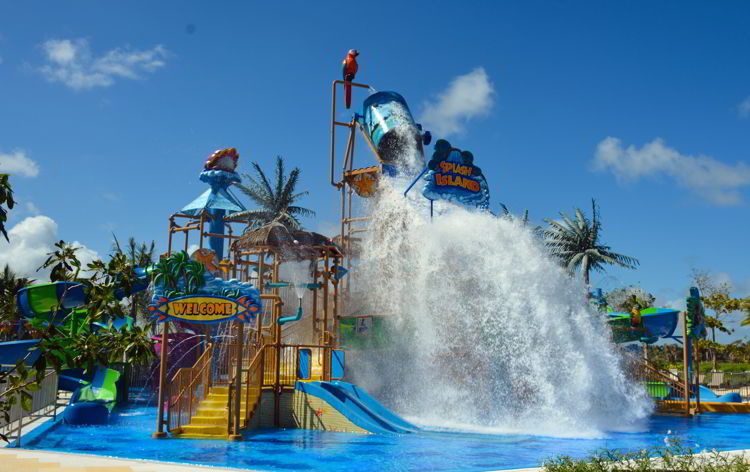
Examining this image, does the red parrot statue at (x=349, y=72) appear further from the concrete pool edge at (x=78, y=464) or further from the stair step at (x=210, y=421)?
the concrete pool edge at (x=78, y=464)

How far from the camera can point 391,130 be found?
2620 centimetres

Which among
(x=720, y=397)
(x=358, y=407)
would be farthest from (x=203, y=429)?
(x=720, y=397)

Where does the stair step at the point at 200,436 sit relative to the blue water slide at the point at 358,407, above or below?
below

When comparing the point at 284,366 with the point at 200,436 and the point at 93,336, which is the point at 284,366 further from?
the point at 93,336

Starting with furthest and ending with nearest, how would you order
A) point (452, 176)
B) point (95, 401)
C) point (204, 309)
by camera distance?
1. point (452, 176)
2. point (95, 401)
3. point (204, 309)

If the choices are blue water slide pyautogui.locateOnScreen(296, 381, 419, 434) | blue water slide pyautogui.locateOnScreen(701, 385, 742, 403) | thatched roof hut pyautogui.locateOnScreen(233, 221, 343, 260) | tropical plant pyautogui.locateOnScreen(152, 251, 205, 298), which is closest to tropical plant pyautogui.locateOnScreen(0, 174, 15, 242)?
tropical plant pyautogui.locateOnScreen(152, 251, 205, 298)

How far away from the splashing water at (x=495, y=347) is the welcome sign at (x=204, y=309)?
18.8ft

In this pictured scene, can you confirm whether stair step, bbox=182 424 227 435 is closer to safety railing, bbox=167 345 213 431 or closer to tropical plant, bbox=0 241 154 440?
safety railing, bbox=167 345 213 431

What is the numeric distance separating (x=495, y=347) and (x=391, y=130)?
35.9 feet

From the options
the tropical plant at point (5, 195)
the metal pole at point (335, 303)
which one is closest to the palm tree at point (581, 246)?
the metal pole at point (335, 303)

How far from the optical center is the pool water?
36.2 ft

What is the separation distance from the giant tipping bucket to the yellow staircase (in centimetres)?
1323

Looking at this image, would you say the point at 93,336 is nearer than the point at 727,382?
Yes

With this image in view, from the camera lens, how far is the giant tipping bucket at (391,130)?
26406 mm
